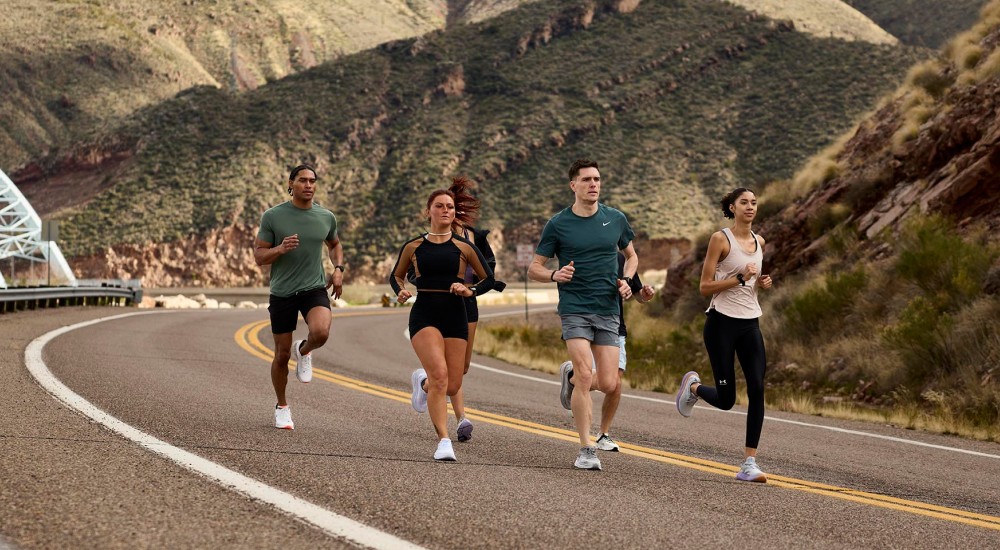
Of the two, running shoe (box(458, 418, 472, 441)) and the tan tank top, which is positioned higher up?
the tan tank top

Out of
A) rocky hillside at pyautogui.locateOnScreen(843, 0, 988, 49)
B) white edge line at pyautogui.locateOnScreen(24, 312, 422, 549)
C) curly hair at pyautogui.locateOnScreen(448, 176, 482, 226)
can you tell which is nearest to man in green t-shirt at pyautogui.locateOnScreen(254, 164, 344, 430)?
curly hair at pyautogui.locateOnScreen(448, 176, 482, 226)

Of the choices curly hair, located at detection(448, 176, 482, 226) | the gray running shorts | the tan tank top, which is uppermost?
curly hair, located at detection(448, 176, 482, 226)

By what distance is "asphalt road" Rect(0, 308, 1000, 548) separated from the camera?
16.4 feet

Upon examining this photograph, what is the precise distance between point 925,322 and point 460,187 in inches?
295

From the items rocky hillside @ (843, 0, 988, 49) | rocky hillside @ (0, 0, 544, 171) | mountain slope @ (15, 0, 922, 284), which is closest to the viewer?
mountain slope @ (15, 0, 922, 284)

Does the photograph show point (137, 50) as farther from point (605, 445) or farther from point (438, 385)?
point (438, 385)

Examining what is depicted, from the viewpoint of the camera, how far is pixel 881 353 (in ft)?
45.4

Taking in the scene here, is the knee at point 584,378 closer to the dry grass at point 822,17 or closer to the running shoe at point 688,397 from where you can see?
the running shoe at point 688,397

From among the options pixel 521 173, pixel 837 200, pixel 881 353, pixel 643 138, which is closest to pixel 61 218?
pixel 521 173

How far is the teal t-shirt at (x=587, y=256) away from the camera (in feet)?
24.0

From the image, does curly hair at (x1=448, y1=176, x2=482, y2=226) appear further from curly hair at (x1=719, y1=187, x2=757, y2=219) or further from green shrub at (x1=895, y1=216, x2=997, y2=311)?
green shrub at (x1=895, y1=216, x2=997, y2=311)

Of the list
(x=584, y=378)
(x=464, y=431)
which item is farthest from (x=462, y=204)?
(x=584, y=378)

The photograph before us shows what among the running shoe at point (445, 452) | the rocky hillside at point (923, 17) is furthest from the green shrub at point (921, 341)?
the rocky hillside at point (923, 17)

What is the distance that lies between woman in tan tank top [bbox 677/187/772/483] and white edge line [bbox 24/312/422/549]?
3.17 meters
